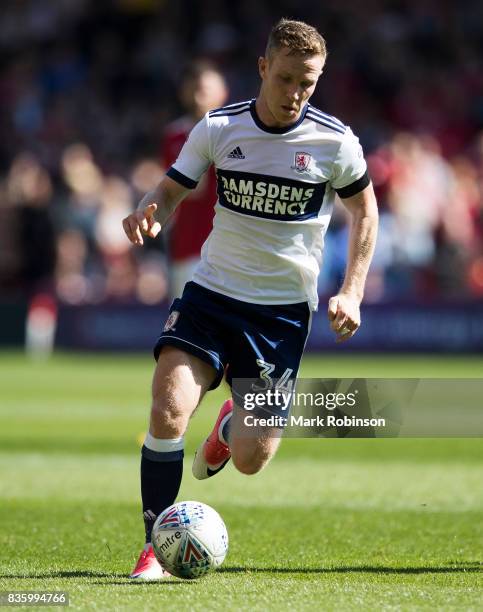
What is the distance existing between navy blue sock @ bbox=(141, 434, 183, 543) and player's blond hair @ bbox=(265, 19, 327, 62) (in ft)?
5.89

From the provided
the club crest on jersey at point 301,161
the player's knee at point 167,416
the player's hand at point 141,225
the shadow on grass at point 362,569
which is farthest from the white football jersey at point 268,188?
the shadow on grass at point 362,569

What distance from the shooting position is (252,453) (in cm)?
652

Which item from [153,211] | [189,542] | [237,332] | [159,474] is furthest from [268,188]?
[189,542]

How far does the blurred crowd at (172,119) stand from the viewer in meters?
19.6

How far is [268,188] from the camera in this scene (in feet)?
21.0

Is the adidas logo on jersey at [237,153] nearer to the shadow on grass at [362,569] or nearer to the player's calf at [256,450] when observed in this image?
the player's calf at [256,450]

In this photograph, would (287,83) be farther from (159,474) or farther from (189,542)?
(189,542)

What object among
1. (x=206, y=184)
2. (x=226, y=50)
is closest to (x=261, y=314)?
(x=206, y=184)

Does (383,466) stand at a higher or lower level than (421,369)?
higher

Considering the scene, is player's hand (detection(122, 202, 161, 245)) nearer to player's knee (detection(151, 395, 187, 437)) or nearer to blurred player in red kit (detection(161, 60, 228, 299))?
player's knee (detection(151, 395, 187, 437))

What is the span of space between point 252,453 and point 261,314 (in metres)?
0.64

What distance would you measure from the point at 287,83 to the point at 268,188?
50 cm

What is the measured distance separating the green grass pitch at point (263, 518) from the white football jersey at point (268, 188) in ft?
4.37

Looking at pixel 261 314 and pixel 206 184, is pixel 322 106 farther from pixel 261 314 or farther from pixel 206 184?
pixel 261 314
